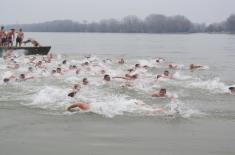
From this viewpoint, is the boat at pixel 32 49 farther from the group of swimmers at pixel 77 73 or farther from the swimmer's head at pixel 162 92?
the swimmer's head at pixel 162 92

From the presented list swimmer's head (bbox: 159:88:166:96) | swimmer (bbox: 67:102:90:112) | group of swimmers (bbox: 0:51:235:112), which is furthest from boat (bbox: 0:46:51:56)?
swimmer (bbox: 67:102:90:112)

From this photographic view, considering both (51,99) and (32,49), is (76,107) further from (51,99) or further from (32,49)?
(32,49)

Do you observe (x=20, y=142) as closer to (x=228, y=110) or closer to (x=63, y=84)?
(x=228, y=110)

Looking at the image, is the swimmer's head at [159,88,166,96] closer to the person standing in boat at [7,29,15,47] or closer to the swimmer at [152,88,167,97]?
the swimmer at [152,88,167,97]

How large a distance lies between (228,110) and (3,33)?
22230 millimetres

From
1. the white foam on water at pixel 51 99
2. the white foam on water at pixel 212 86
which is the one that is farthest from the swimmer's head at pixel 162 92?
the white foam on water at pixel 51 99

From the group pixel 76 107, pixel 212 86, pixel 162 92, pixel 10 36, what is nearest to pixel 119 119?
pixel 76 107

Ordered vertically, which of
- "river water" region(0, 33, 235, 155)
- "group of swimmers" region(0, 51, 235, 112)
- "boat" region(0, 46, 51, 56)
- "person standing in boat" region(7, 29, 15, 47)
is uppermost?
"person standing in boat" region(7, 29, 15, 47)

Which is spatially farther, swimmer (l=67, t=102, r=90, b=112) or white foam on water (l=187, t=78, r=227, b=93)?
white foam on water (l=187, t=78, r=227, b=93)

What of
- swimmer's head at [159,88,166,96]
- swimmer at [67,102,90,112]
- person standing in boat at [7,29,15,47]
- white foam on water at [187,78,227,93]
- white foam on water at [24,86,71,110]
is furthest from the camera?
person standing in boat at [7,29,15,47]

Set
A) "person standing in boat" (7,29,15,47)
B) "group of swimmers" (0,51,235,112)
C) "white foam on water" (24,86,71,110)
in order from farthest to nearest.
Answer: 1. "person standing in boat" (7,29,15,47)
2. "group of swimmers" (0,51,235,112)
3. "white foam on water" (24,86,71,110)

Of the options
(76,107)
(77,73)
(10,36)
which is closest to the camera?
(76,107)

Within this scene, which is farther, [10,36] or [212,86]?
[10,36]

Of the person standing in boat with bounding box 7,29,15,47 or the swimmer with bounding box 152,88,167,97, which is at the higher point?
the person standing in boat with bounding box 7,29,15,47
